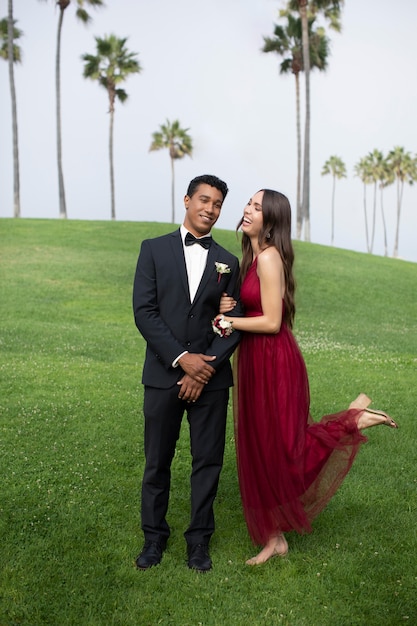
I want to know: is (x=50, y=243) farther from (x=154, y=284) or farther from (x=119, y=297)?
(x=154, y=284)

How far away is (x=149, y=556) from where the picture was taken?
576cm

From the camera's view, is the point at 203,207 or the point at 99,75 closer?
the point at 203,207

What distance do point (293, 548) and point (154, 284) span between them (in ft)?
8.63

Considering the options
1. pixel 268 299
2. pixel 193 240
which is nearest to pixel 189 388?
pixel 268 299

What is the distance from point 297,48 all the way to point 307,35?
4.98m

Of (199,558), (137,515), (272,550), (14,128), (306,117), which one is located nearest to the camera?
(199,558)

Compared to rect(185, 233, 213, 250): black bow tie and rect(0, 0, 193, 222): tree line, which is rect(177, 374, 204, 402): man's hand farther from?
rect(0, 0, 193, 222): tree line

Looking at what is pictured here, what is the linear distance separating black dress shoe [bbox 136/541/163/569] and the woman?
2.45ft

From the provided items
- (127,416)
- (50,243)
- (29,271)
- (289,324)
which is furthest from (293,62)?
(289,324)

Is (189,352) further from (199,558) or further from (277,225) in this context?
(199,558)

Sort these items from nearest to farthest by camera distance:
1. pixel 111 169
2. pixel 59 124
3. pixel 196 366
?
pixel 196 366 → pixel 59 124 → pixel 111 169

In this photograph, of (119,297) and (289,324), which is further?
(119,297)

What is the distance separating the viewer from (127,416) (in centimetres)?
1047

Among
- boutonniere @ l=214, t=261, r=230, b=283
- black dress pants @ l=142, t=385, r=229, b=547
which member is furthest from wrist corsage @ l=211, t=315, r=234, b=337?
black dress pants @ l=142, t=385, r=229, b=547
